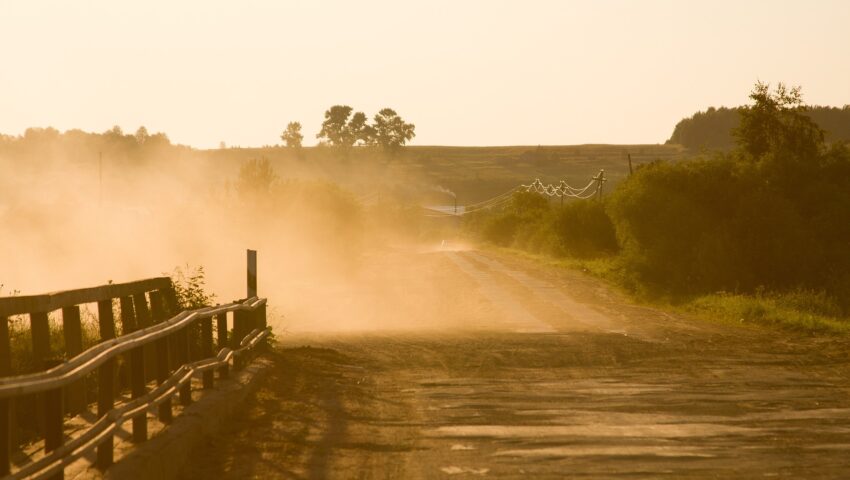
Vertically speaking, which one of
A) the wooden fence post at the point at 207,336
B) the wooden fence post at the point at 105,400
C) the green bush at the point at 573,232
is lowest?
the green bush at the point at 573,232

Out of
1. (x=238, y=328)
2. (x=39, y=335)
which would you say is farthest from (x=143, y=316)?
(x=39, y=335)

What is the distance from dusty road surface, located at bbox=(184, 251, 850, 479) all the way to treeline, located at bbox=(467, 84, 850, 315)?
1002 cm

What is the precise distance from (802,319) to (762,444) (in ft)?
58.6

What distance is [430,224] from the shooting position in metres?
141

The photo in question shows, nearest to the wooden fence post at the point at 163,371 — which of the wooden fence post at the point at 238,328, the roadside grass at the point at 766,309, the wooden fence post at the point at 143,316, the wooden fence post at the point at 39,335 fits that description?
the wooden fence post at the point at 39,335

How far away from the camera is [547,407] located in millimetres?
13445

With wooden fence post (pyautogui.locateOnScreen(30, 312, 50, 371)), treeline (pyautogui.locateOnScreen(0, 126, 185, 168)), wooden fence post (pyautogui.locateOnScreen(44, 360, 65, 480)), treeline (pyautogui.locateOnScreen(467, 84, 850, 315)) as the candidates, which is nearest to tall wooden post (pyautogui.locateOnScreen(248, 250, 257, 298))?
wooden fence post (pyautogui.locateOnScreen(30, 312, 50, 371))

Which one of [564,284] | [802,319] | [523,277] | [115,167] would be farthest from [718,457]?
[115,167]

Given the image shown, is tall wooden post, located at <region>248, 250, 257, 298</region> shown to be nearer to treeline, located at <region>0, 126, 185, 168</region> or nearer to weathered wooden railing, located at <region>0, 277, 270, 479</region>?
weathered wooden railing, located at <region>0, 277, 270, 479</region>

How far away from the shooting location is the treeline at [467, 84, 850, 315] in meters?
37.8

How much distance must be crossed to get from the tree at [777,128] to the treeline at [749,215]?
0.03 metres

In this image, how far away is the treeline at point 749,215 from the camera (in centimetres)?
3784

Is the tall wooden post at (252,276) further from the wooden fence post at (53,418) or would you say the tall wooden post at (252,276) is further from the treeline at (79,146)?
the treeline at (79,146)

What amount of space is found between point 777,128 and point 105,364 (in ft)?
120
